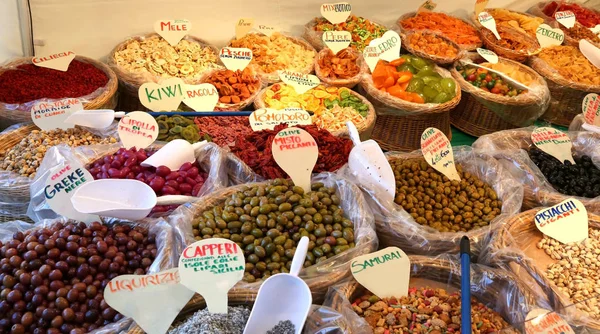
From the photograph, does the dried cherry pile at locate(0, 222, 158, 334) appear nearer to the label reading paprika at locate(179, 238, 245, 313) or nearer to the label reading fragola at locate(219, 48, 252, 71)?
the label reading paprika at locate(179, 238, 245, 313)

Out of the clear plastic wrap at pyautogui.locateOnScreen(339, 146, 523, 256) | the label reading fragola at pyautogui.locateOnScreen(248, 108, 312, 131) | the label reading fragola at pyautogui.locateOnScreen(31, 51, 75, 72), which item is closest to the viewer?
the clear plastic wrap at pyautogui.locateOnScreen(339, 146, 523, 256)

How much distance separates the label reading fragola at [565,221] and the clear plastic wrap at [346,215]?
65 cm

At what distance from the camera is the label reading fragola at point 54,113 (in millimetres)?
2188

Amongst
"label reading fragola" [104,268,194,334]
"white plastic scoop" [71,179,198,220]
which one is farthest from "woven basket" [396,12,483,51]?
"label reading fragola" [104,268,194,334]

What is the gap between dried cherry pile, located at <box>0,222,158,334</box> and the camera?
1369 millimetres

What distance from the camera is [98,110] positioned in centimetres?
227

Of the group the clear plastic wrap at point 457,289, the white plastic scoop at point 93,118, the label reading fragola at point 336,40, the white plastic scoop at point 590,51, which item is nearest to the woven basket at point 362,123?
the label reading fragola at point 336,40

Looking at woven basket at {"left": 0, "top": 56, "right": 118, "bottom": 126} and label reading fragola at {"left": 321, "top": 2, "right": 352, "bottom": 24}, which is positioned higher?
label reading fragola at {"left": 321, "top": 2, "right": 352, "bottom": 24}

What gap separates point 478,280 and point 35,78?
89.7 inches

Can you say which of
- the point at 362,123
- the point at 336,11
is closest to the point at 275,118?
the point at 362,123

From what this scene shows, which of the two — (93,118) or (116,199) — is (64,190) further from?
(93,118)

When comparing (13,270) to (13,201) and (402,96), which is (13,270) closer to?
(13,201)

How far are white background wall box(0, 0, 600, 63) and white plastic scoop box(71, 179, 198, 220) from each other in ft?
4.70

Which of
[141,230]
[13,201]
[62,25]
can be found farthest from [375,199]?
[62,25]
